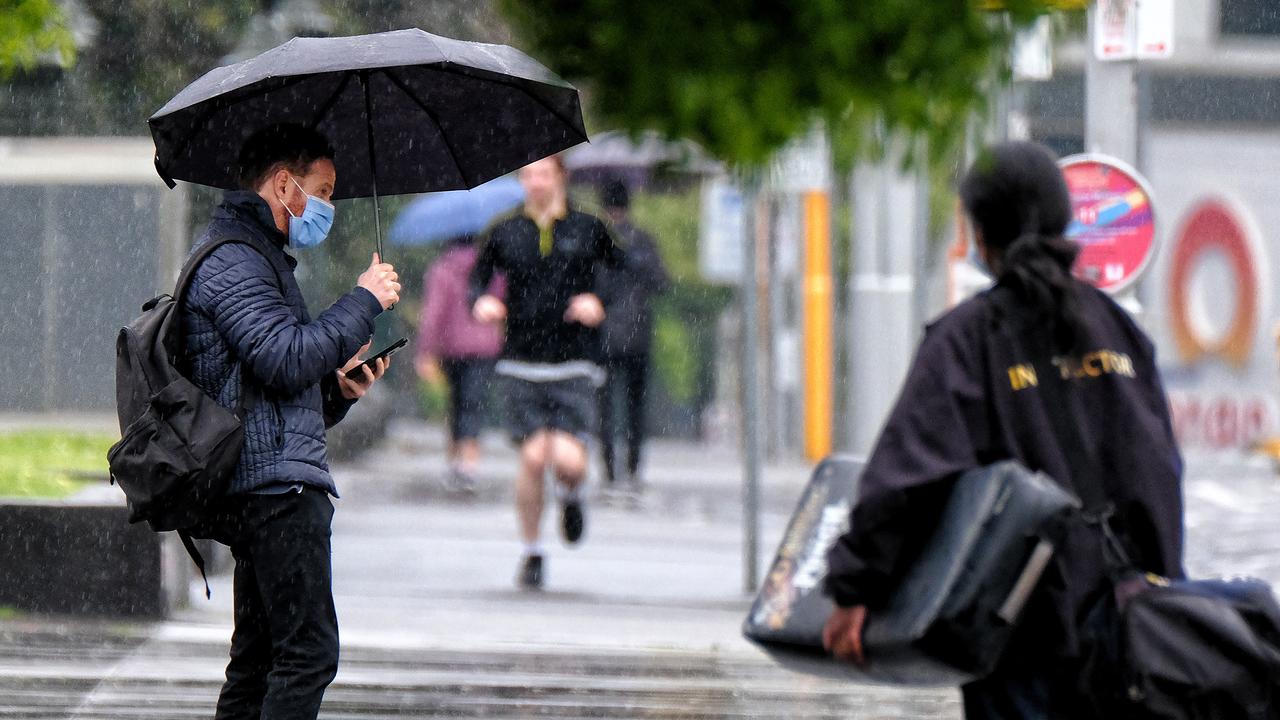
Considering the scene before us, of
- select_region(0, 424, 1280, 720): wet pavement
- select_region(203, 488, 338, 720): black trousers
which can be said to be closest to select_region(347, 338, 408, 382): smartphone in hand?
select_region(203, 488, 338, 720): black trousers

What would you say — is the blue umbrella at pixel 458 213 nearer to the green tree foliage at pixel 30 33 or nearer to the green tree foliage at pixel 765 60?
the green tree foliage at pixel 30 33

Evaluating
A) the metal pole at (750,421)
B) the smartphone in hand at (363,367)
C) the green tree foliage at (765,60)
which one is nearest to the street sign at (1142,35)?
the metal pole at (750,421)

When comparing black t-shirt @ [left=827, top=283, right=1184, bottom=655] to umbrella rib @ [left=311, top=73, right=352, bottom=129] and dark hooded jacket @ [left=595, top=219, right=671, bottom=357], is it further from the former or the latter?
dark hooded jacket @ [left=595, top=219, right=671, bottom=357]

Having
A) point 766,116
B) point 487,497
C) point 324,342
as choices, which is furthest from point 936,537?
point 487,497

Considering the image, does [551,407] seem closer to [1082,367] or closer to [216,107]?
[216,107]

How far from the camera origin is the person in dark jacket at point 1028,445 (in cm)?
351

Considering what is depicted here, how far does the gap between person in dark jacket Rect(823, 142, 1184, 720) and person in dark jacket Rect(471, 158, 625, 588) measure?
5.34 meters

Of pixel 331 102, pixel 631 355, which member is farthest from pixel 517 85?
pixel 631 355

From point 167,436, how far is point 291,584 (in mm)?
447

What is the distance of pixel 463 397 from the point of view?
45.3ft

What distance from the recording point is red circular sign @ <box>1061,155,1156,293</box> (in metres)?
7.88

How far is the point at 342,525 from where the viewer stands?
1157 cm

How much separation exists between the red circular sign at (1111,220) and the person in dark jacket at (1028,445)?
428 cm

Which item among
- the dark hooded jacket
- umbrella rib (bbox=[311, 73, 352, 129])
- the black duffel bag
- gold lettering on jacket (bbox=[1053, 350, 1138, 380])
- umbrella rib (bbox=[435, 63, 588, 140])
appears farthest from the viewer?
the dark hooded jacket
